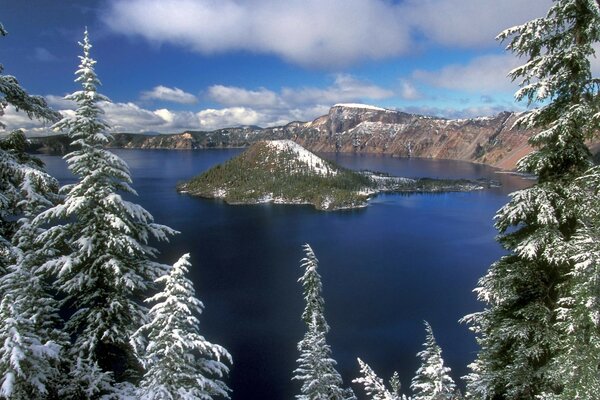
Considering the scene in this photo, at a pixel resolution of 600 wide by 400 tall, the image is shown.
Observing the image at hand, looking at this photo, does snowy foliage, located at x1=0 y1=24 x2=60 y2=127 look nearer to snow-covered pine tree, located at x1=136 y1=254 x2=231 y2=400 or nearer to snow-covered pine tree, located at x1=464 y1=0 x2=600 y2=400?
snow-covered pine tree, located at x1=136 y1=254 x2=231 y2=400

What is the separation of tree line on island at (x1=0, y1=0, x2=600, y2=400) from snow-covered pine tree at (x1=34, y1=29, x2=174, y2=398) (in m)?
0.05

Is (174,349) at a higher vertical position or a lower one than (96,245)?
lower

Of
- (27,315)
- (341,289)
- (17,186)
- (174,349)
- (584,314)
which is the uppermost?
(17,186)

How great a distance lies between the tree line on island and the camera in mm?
9914

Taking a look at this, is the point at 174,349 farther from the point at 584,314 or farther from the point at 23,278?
the point at 584,314

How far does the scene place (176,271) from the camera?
11.5 metres

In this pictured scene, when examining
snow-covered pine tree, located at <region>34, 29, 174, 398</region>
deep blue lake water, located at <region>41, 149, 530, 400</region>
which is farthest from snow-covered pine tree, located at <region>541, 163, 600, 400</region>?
deep blue lake water, located at <region>41, 149, 530, 400</region>

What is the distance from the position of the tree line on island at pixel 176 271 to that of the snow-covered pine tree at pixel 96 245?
5 cm

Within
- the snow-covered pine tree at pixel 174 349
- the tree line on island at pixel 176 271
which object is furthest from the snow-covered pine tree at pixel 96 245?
the snow-covered pine tree at pixel 174 349

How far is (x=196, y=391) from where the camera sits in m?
11.1

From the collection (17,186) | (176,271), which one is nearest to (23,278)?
(17,186)

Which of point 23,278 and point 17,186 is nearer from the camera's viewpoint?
point 23,278

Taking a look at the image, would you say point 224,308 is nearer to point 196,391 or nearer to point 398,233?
point 196,391

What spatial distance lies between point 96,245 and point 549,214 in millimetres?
13750
